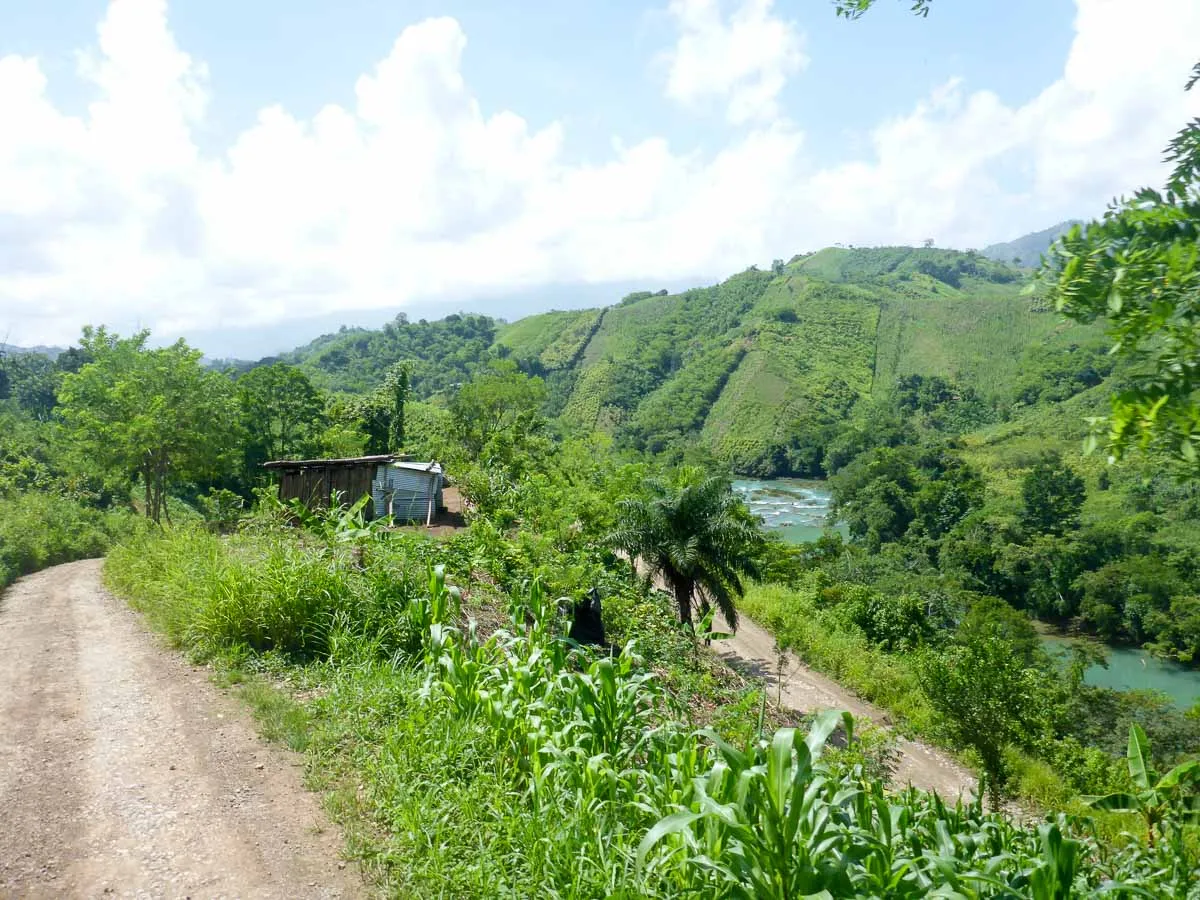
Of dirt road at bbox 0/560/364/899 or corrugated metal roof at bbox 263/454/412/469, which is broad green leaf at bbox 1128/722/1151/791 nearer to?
dirt road at bbox 0/560/364/899

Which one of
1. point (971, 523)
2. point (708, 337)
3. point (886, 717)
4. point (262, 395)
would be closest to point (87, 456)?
point (262, 395)

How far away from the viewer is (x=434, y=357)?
459ft

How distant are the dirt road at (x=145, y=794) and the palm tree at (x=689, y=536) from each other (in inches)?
439

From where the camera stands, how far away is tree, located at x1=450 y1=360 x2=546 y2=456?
32656 mm

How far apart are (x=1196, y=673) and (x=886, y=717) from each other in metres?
30.2

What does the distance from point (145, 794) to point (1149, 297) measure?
5.39 metres

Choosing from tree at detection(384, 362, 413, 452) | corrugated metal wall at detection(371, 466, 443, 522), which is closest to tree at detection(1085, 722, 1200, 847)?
corrugated metal wall at detection(371, 466, 443, 522)

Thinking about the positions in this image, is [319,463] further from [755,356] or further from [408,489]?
[755,356]

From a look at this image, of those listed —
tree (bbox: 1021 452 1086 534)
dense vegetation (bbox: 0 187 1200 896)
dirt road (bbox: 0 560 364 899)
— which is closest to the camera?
dense vegetation (bbox: 0 187 1200 896)

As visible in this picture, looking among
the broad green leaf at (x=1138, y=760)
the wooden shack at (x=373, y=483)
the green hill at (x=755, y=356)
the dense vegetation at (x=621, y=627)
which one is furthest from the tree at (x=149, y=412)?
the green hill at (x=755, y=356)

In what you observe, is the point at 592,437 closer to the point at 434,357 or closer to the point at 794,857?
the point at 794,857

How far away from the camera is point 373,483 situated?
712 inches

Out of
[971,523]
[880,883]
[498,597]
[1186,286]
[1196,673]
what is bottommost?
[1196,673]

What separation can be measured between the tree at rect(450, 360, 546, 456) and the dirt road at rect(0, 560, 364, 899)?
2602cm
